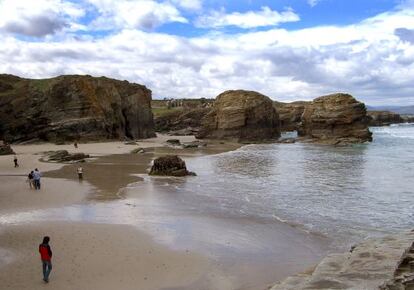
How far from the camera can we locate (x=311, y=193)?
92.0 feet

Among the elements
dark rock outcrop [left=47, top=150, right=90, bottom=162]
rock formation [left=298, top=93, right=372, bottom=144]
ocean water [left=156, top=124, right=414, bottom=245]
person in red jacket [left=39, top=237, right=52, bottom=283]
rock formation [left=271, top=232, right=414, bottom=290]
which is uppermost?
rock formation [left=298, top=93, right=372, bottom=144]

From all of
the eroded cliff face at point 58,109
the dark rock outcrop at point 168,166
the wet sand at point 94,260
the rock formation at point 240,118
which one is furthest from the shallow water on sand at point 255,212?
the rock formation at point 240,118

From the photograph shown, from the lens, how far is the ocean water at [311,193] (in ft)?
68.3

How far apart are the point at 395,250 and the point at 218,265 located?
16.9 ft

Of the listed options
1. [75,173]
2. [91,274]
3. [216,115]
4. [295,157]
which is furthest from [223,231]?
[216,115]

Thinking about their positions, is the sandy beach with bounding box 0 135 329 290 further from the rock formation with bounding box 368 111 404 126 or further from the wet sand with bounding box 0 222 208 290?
the rock formation with bounding box 368 111 404 126

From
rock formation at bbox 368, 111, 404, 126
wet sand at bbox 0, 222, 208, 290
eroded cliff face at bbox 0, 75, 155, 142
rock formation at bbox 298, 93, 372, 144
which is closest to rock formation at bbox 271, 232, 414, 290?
wet sand at bbox 0, 222, 208, 290

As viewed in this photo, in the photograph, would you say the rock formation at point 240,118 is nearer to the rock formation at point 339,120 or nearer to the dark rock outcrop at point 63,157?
the rock formation at point 339,120

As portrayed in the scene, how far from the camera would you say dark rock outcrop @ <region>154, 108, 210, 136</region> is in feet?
366

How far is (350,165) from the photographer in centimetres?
4416

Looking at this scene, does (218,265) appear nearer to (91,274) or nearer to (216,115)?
(91,274)

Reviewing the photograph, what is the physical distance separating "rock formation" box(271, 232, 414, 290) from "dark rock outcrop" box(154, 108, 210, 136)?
9703 cm

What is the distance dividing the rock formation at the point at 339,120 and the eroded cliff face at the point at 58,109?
105ft

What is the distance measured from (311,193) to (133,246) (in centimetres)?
1495
